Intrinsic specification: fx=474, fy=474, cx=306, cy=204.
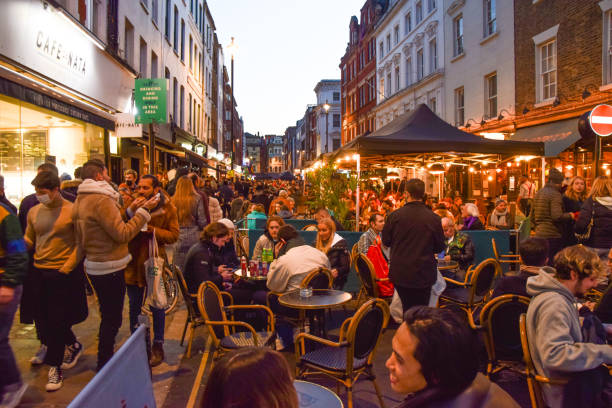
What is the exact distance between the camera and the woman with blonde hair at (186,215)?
752 cm

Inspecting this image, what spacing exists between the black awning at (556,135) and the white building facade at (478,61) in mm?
2199

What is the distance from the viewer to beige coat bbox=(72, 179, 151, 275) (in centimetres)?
432

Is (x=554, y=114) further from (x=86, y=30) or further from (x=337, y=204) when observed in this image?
(x=86, y=30)

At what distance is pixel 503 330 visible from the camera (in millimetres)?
4012

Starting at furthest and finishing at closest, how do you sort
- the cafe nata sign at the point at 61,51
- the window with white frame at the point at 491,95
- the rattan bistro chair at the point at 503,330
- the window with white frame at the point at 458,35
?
the window with white frame at the point at 458,35 → the window with white frame at the point at 491,95 → the cafe nata sign at the point at 61,51 → the rattan bistro chair at the point at 503,330

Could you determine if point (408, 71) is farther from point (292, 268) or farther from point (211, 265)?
point (292, 268)

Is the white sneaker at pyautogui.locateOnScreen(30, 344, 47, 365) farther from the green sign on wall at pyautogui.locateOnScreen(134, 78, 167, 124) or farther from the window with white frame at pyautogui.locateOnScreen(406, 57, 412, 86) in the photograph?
the window with white frame at pyautogui.locateOnScreen(406, 57, 412, 86)

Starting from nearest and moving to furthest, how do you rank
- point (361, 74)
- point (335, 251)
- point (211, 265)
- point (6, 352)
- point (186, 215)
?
point (6, 352)
point (211, 265)
point (335, 251)
point (186, 215)
point (361, 74)

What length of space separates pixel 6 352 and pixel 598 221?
267 inches

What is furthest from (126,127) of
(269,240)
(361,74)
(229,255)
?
(361,74)

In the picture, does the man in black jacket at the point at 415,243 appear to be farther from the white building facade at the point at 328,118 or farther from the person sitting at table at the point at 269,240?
the white building facade at the point at 328,118

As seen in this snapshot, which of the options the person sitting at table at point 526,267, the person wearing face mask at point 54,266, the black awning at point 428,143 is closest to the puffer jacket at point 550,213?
the black awning at point 428,143

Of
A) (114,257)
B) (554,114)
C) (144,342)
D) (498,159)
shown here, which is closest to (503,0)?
(554,114)

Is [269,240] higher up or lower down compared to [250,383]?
lower down
